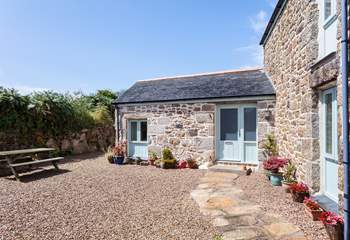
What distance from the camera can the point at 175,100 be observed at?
9055mm

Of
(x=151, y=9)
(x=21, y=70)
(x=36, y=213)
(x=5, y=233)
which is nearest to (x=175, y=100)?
(x=151, y=9)

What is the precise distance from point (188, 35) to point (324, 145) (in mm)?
8872

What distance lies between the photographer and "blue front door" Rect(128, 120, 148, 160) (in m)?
10.1

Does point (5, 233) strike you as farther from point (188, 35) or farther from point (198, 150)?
point (188, 35)

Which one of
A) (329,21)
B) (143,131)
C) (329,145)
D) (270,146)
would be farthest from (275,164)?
(143,131)

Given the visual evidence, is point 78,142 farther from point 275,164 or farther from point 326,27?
point 326,27

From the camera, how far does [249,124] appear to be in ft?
26.6

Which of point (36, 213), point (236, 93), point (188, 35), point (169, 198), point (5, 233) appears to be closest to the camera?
point (5, 233)

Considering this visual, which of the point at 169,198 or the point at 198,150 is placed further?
the point at 198,150

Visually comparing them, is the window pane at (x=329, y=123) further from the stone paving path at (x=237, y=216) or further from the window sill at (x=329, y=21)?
the stone paving path at (x=237, y=216)

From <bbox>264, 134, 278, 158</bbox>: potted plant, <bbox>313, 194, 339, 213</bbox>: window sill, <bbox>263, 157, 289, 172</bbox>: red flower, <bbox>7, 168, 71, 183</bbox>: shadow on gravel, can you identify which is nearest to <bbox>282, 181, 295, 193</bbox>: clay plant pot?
<bbox>263, 157, 289, 172</bbox>: red flower

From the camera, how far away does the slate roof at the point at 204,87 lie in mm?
8211

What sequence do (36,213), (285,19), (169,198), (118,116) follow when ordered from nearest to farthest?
(36,213) < (169,198) < (285,19) < (118,116)

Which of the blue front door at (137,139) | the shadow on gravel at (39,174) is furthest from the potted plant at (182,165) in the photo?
the shadow on gravel at (39,174)
